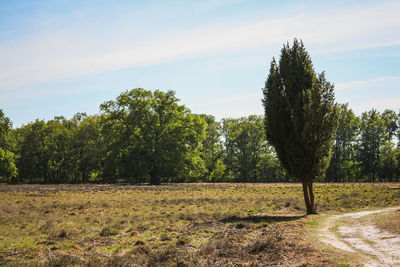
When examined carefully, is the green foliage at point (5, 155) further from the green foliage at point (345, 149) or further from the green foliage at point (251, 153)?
the green foliage at point (345, 149)

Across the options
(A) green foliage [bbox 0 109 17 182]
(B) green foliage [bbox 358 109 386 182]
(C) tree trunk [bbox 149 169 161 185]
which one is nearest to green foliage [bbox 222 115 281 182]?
(B) green foliage [bbox 358 109 386 182]

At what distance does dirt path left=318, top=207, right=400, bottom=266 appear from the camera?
419 inches

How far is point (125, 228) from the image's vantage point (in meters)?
18.3

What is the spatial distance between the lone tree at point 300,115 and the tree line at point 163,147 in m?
36.5

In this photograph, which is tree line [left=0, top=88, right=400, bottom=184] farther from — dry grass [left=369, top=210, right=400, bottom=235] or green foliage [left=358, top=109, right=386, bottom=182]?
dry grass [left=369, top=210, right=400, bottom=235]

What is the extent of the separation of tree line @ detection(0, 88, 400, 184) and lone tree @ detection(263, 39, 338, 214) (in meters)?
36.5

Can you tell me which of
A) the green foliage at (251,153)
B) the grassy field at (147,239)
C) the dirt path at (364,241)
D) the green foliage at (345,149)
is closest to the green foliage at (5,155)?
the grassy field at (147,239)

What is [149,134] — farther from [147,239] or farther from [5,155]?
[147,239]

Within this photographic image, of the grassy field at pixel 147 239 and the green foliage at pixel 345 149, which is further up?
the green foliage at pixel 345 149

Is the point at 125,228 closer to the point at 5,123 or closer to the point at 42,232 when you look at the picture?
the point at 42,232

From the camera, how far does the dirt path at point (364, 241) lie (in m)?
10.6

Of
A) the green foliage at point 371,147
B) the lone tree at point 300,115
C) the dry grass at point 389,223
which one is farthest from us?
the green foliage at point 371,147

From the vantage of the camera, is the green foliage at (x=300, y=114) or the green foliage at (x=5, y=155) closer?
the green foliage at (x=300, y=114)

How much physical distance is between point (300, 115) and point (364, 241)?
10.1m
